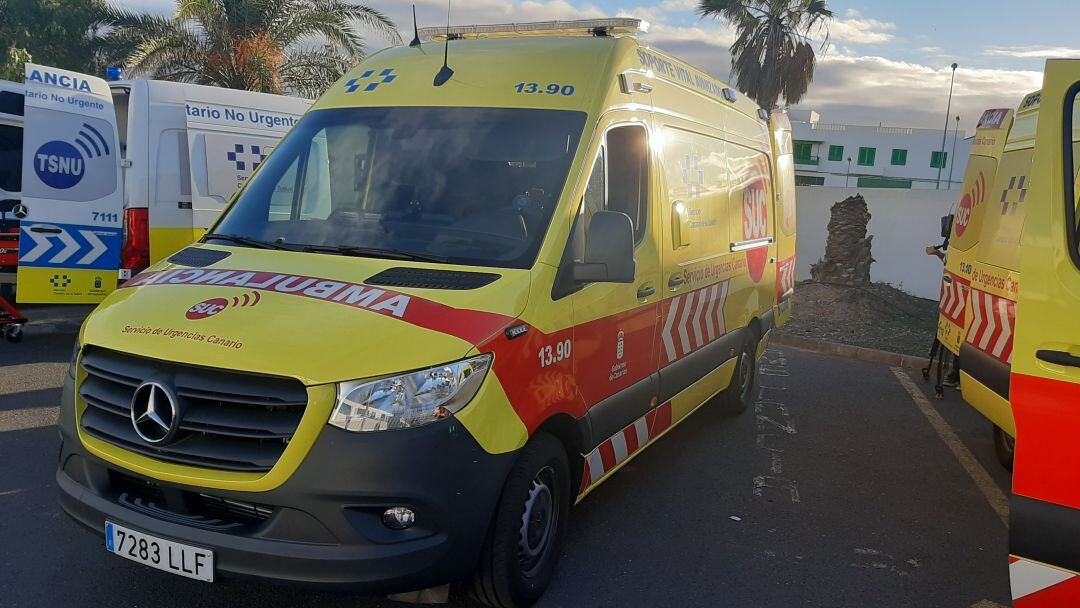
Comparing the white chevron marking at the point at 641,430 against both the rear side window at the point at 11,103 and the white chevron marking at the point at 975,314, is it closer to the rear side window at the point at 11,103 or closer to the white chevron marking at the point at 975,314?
the white chevron marking at the point at 975,314

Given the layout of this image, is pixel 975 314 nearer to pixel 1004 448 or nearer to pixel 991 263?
pixel 991 263

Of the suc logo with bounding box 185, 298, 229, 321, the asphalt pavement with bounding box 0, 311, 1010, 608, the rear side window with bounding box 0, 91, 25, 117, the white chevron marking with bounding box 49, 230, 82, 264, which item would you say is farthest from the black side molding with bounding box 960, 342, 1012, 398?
the rear side window with bounding box 0, 91, 25, 117

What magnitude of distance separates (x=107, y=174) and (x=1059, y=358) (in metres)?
7.75

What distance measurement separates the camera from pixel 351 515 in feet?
9.04

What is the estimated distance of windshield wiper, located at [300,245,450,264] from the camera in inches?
137

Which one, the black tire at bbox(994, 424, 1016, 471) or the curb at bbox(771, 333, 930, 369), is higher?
the black tire at bbox(994, 424, 1016, 471)

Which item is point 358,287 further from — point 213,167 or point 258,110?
point 258,110

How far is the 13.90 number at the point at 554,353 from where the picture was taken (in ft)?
10.8

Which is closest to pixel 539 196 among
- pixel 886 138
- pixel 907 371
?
pixel 907 371

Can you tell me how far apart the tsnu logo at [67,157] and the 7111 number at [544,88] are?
539 cm

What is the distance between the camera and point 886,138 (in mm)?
51406

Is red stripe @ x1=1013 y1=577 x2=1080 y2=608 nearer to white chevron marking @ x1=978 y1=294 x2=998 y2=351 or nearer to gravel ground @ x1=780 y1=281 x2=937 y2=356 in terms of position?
white chevron marking @ x1=978 y1=294 x2=998 y2=351

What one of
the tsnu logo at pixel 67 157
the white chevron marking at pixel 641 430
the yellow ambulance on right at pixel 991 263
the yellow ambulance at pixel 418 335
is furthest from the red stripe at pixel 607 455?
the tsnu logo at pixel 67 157

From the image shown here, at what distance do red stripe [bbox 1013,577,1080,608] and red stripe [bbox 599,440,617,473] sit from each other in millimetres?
1799
